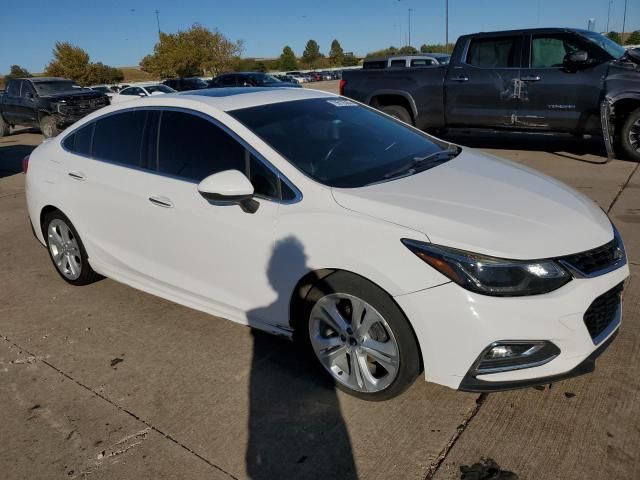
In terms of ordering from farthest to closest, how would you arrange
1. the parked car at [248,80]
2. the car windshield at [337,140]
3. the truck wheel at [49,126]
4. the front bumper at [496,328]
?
the parked car at [248,80] → the truck wheel at [49,126] → the car windshield at [337,140] → the front bumper at [496,328]

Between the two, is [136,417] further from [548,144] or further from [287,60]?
[287,60]

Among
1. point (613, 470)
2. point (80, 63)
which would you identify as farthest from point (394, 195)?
point (80, 63)

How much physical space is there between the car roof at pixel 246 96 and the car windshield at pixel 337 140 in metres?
0.07

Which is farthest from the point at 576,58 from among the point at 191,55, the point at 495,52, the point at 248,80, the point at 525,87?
the point at 191,55

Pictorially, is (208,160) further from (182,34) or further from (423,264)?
(182,34)

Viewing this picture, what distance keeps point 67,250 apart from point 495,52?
7189 millimetres

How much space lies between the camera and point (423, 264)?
243 cm

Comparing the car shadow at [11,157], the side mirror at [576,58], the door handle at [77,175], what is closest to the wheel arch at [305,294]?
the door handle at [77,175]

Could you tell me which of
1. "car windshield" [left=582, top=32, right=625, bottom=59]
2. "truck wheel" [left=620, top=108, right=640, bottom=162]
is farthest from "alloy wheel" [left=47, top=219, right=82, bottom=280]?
"car windshield" [left=582, top=32, right=625, bottom=59]

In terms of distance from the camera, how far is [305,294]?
9.42ft

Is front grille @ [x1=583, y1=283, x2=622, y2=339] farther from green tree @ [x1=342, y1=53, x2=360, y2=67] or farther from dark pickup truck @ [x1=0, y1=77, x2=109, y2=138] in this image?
green tree @ [x1=342, y1=53, x2=360, y2=67]

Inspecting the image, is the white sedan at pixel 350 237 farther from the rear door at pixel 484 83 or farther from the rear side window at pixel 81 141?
the rear door at pixel 484 83

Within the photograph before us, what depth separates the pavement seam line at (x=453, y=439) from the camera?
93.5 inches

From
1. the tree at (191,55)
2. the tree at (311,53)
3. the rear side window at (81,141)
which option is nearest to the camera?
the rear side window at (81,141)
